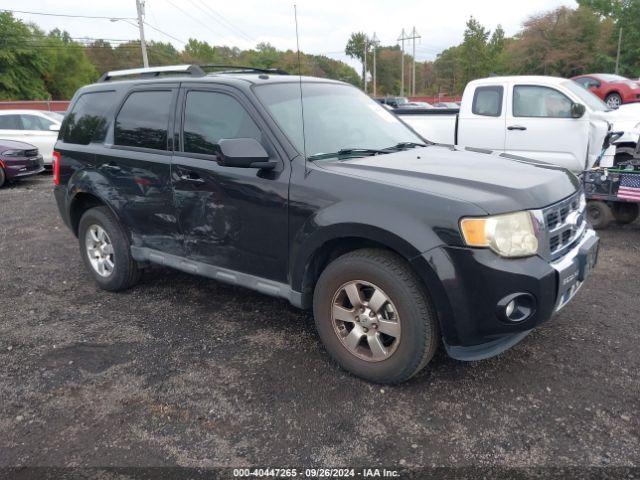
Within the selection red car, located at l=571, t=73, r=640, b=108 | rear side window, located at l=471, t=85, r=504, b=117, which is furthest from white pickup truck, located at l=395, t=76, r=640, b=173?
red car, located at l=571, t=73, r=640, b=108

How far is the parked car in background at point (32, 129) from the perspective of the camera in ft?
43.1

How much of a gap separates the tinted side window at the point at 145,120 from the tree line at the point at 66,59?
82.9ft

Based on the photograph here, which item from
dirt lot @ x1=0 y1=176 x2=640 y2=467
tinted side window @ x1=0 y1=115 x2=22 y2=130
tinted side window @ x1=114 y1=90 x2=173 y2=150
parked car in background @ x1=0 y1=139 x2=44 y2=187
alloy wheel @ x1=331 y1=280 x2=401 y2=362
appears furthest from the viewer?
tinted side window @ x1=0 y1=115 x2=22 y2=130

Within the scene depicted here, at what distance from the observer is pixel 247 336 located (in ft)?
13.1

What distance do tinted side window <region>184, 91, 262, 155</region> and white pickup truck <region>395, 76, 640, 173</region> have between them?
17.4ft

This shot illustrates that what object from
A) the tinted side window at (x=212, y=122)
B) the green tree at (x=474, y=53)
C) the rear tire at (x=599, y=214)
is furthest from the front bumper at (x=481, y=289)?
the green tree at (x=474, y=53)

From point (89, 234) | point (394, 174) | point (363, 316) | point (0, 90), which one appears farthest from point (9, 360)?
point (0, 90)

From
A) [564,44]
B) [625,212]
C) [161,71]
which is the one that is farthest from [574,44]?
[161,71]

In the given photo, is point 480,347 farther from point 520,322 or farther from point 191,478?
point 191,478

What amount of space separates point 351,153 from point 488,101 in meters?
5.53

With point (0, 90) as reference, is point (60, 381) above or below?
below

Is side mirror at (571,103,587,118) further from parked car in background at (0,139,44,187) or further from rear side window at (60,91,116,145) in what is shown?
parked car in background at (0,139,44,187)

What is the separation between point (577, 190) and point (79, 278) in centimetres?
471

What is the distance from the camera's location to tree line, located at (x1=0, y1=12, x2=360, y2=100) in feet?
157
